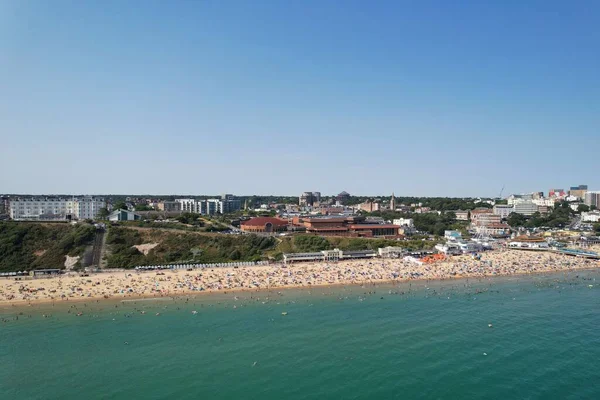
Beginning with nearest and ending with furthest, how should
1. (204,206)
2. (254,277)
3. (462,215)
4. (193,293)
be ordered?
(193,293) → (254,277) → (462,215) → (204,206)

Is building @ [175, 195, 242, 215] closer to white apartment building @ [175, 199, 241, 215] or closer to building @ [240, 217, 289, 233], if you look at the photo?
white apartment building @ [175, 199, 241, 215]

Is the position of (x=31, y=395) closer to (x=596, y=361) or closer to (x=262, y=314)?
(x=262, y=314)

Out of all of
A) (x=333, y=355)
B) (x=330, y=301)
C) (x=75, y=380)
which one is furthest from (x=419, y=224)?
(x=75, y=380)

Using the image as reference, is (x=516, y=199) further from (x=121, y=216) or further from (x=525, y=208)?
(x=121, y=216)

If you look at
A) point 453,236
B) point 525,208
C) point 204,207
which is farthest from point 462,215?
point 204,207

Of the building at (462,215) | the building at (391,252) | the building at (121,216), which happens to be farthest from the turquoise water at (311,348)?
the building at (462,215)

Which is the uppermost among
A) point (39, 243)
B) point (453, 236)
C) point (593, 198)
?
point (593, 198)

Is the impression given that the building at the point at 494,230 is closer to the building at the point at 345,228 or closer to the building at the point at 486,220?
the building at the point at 486,220

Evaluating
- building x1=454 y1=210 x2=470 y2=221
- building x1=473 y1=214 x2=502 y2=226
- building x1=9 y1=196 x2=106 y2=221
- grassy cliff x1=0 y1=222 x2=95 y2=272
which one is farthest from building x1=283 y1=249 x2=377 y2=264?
building x1=454 y1=210 x2=470 y2=221
